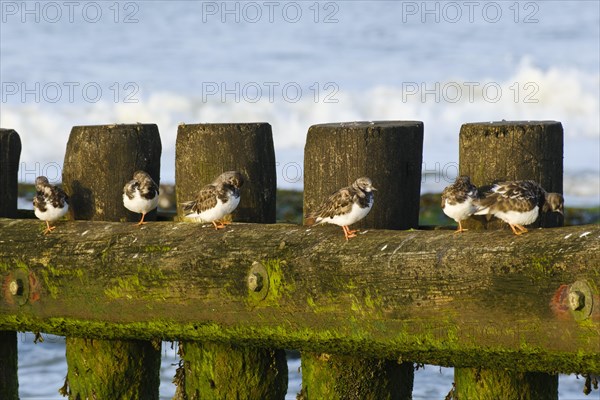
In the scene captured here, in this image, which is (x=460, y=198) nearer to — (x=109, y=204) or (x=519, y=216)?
(x=519, y=216)

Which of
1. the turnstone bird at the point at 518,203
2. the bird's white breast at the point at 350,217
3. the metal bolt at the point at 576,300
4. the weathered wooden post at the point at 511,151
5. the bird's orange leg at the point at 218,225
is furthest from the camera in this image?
the bird's orange leg at the point at 218,225

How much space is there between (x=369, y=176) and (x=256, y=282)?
1.07m

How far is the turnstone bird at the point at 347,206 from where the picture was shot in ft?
25.4

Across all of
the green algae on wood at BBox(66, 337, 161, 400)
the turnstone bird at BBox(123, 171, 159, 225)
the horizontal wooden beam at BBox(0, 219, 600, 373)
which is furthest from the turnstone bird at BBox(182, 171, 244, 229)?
the green algae on wood at BBox(66, 337, 161, 400)

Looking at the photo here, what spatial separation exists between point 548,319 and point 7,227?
458 centimetres

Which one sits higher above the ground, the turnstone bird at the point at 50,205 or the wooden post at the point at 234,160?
the wooden post at the point at 234,160

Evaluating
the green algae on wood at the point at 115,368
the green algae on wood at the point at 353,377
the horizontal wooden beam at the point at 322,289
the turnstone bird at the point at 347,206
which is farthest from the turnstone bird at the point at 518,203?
the green algae on wood at the point at 115,368

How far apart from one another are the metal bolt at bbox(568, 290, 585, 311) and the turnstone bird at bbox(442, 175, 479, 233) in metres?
1.24

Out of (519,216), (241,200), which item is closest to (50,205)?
(241,200)

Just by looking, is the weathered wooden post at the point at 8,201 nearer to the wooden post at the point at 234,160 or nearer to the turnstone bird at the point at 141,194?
the turnstone bird at the point at 141,194

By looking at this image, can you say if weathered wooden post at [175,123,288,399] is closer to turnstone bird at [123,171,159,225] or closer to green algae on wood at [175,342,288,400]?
green algae on wood at [175,342,288,400]

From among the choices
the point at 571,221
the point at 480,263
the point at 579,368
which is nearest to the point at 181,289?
the point at 480,263

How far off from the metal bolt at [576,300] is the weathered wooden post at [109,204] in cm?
373

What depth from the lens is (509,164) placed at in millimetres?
8062
